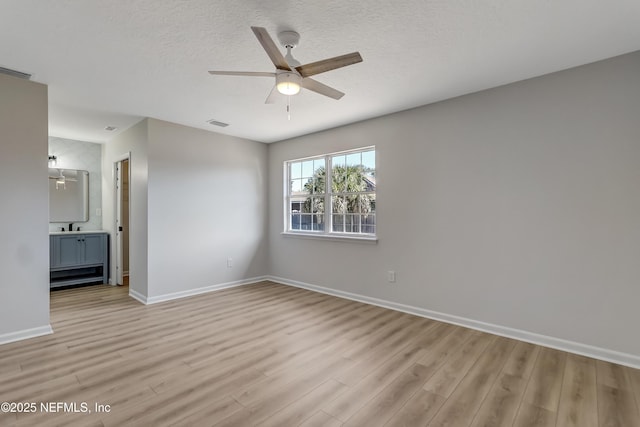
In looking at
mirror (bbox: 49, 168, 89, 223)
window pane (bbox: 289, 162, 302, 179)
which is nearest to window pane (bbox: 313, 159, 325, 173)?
window pane (bbox: 289, 162, 302, 179)

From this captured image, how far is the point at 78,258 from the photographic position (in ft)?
16.8

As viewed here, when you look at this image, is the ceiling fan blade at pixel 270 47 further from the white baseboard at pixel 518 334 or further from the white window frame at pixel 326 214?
the white baseboard at pixel 518 334

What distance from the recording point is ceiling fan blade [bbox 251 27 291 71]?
5.65 feet

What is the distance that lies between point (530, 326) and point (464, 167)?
1.73 m

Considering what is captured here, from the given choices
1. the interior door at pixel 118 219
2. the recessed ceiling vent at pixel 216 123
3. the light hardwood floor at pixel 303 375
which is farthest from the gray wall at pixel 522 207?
the interior door at pixel 118 219

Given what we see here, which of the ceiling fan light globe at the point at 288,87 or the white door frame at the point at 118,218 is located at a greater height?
the ceiling fan light globe at the point at 288,87

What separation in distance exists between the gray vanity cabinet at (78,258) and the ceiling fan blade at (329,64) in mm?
5089

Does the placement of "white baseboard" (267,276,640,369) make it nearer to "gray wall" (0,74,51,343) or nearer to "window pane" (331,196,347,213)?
"window pane" (331,196,347,213)

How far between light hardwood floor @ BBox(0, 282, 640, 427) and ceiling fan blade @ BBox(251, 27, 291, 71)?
2.26 meters

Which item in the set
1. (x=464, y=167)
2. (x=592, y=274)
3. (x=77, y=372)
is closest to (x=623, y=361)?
(x=592, y=274)

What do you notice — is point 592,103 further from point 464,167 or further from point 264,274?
point 264,274

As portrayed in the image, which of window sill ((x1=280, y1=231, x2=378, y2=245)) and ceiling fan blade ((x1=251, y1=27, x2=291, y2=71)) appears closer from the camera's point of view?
ceiling fan blade ((x1=251, y1=27, x2=291, y2=71))

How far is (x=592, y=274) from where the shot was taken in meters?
2.69

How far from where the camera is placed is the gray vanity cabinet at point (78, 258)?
16.1ft
